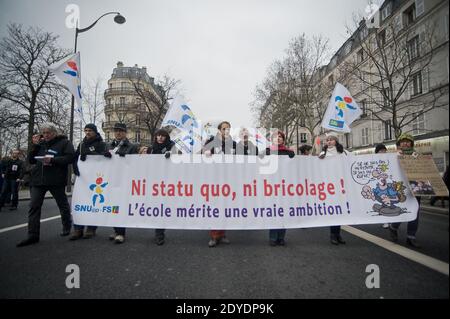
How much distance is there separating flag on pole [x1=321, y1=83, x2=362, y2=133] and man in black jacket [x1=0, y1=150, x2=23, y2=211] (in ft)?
33.6

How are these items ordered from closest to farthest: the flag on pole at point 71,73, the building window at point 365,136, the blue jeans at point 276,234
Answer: the blue jeans at point 276,234, the flag on pole at point 71,73, the building window at point 365,136

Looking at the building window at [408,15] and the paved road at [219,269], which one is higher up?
the building window at [408,15]

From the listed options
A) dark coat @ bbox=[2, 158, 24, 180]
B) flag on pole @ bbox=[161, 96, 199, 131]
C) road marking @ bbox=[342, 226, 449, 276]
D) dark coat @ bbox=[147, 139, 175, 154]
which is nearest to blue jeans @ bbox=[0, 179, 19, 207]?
dark coat @ bbox=[2, 158, 24, 180]

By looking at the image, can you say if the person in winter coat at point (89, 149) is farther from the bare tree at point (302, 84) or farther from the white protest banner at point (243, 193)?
the bare tree at point (302, 84)

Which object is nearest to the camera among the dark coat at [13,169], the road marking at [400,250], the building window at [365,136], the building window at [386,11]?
the road marking at [400,250]

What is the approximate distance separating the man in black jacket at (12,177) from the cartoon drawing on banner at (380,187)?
411 inches

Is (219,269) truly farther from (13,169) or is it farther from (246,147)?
(13,169)

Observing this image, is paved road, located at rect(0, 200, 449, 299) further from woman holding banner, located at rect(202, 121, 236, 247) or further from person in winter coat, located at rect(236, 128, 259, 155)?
person in winter coat, located at rect(236, 128, 259, 155)

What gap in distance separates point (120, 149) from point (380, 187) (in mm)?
4728

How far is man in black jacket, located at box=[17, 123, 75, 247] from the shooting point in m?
3.90

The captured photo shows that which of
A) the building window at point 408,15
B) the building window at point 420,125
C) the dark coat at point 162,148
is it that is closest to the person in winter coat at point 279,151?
the dark coat at point 162,148

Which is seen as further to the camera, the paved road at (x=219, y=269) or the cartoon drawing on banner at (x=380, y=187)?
the cartoon drawing on banner at (x=380, y=187)

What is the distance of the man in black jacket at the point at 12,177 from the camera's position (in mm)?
7793
